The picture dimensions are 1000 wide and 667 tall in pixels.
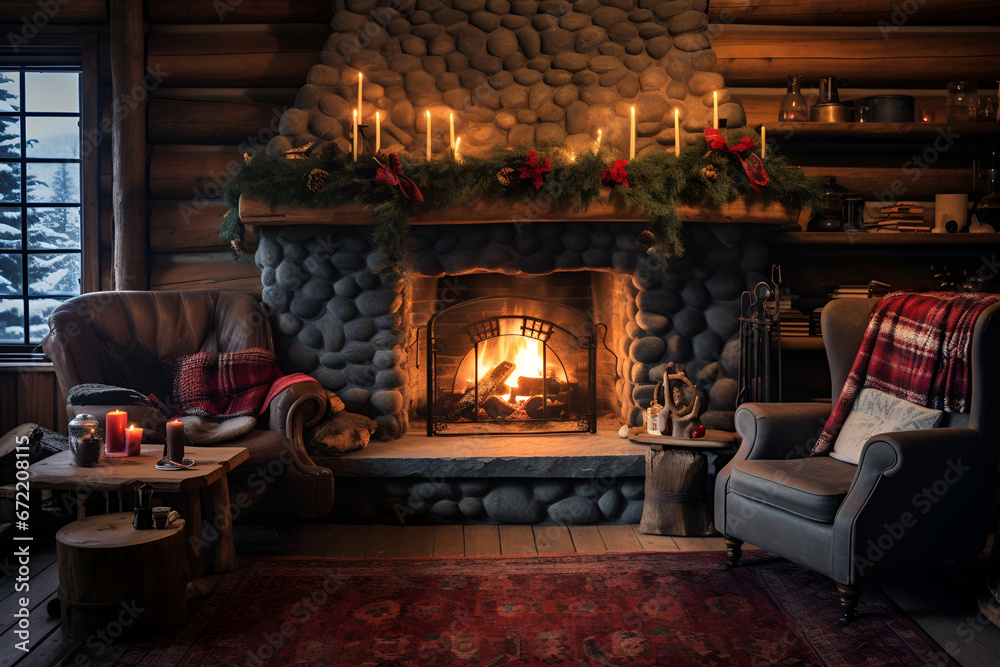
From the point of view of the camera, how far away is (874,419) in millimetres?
3082

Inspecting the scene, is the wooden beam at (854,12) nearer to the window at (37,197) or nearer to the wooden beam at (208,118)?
the wooden beam at (208,118)

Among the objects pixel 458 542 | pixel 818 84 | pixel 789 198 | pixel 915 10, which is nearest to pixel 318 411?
pixel 458 542

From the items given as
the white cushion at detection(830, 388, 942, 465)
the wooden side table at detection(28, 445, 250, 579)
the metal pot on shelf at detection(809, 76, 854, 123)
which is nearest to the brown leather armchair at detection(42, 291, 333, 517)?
the wooden side table at detection(28, 445, 250, 579)

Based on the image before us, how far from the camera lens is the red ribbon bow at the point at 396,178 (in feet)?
11.5

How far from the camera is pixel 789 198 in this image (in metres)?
3.66

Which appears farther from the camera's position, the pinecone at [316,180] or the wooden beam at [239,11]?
the wooden beam at [239,11]

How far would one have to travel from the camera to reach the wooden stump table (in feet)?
11.4

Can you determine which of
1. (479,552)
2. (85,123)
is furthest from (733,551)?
(85,123)

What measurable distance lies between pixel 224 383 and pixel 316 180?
3.59ft

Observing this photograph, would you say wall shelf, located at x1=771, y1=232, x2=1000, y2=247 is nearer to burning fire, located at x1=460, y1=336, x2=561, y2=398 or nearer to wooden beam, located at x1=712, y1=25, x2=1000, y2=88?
wooden beam, located at x1=712, y1=25, x2=1000, y2=88

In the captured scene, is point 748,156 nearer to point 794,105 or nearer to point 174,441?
point 794,105

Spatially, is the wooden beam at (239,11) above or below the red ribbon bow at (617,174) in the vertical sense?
above

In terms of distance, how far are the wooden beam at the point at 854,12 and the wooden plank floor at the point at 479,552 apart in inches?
118

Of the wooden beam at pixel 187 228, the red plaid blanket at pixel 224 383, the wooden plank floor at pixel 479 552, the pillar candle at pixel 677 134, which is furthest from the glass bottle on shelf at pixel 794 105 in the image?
the wooden beam at pixel 187 228
